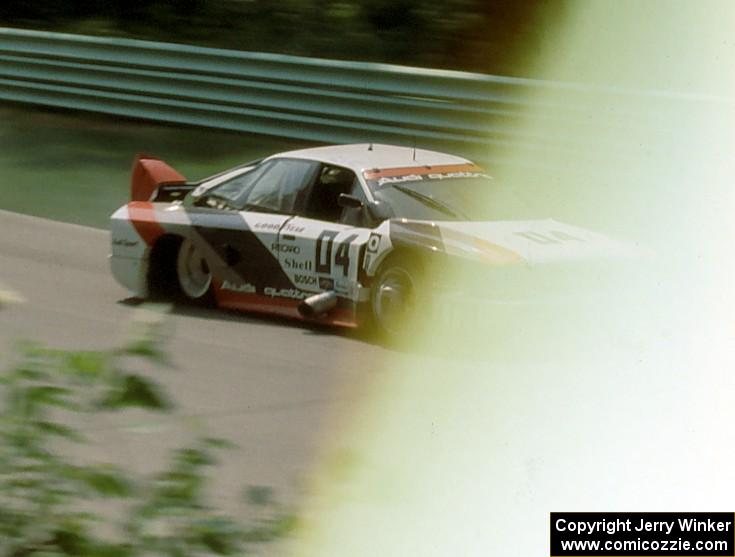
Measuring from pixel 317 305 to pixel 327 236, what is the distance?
0.47m

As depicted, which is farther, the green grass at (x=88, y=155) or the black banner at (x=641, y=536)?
the green grass at (x=88, y=155)

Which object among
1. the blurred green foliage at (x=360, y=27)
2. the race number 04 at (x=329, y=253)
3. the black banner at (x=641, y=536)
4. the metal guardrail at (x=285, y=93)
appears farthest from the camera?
the blurred green foliage at (x=360, y=27)

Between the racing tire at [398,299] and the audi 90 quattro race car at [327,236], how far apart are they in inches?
0.4

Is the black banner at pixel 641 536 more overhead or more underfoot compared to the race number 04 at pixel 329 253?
more underfoot

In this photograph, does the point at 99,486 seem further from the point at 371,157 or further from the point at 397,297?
the point at 371,157

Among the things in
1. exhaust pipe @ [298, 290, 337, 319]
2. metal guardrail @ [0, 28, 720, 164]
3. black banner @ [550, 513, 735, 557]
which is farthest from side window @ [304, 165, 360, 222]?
black banner @ [550, 513, 735, 557]

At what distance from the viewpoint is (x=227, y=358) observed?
29.3ft

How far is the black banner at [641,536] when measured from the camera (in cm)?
446

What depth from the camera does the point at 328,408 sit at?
305 inches

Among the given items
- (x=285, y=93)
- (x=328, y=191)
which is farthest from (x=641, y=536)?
(x=285, y=93)

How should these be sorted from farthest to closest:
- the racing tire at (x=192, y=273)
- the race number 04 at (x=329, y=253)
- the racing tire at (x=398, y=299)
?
the racing tire at (x=192, y=273), the race number 04 at (x=329, y=253), the racing tire at (x=398, y=299)

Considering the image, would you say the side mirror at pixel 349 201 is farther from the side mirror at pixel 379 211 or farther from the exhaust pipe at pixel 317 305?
the exhaust pipe at pixel 317 305

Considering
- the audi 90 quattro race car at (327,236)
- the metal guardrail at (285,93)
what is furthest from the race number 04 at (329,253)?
the metal guardrail at (285,93)

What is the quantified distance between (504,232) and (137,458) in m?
5.20
